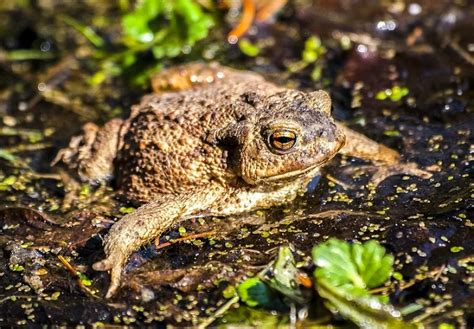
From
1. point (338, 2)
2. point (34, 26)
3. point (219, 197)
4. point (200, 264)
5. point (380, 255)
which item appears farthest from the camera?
point (34, 26)

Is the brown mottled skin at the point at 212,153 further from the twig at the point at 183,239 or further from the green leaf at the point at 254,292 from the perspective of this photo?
the green leaf at the point at 254,292

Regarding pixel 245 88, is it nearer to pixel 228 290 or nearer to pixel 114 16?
pixel 228 290

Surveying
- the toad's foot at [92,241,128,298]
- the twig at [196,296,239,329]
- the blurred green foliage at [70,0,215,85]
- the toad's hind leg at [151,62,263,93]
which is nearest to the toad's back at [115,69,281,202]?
the toad's hind leg at [151,62,263,93]

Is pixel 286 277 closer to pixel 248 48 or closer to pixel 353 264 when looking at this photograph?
pixel 353 264

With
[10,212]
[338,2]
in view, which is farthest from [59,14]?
[10,212]

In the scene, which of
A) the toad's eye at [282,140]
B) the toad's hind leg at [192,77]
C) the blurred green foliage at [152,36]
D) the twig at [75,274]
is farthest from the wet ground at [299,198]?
the toad's hind leg at [192,77]

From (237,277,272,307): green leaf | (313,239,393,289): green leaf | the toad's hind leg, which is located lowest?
(237,277,272,307): green leaf

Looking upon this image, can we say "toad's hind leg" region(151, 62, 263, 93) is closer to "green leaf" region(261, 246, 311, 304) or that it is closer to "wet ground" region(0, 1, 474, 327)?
"wet ground" region(0, 1, 474, 327)
